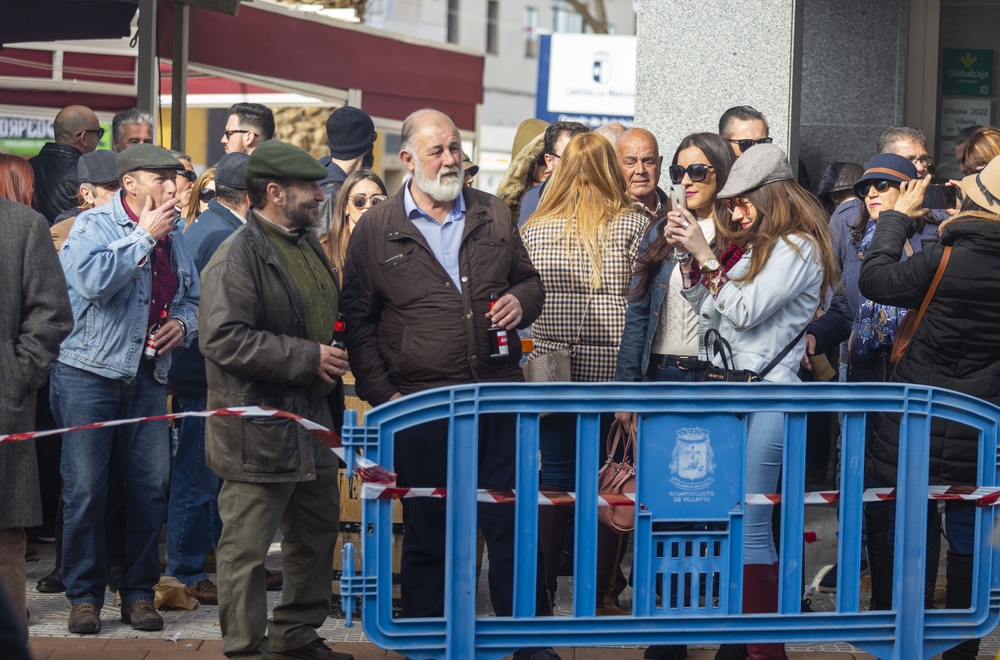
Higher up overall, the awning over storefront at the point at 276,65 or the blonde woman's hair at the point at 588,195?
the awning over storefront at the point at 276,65

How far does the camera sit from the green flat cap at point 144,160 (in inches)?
217

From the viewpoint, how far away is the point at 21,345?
15.3 ft

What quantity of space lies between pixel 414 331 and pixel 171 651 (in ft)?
5.65

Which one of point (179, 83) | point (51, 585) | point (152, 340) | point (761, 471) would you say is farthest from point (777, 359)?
point (179, 83)

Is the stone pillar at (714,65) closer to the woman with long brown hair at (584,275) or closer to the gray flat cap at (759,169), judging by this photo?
the woman with long brown hair at (584,275)

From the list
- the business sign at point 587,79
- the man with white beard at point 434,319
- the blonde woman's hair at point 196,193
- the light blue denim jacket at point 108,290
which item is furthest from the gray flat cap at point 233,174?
the business sign at point 587,79

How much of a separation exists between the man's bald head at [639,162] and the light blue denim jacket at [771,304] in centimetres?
156

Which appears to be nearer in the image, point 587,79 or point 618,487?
point 618,487

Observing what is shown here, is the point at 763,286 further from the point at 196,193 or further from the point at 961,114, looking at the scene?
the point at 961,114

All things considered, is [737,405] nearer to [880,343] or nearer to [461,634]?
[461,634]

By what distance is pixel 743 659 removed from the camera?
5.02 metres

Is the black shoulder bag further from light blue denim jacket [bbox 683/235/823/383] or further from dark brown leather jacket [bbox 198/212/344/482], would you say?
dark brown leather jacket [bbox 198/212/344/482]

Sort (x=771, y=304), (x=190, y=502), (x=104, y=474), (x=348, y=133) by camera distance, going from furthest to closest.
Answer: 1. (x=348, y=133)
2. (x=190, y=502)
3. (x=104, y=474)
4. (x=771, y=304)

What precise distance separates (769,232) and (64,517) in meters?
3.23
